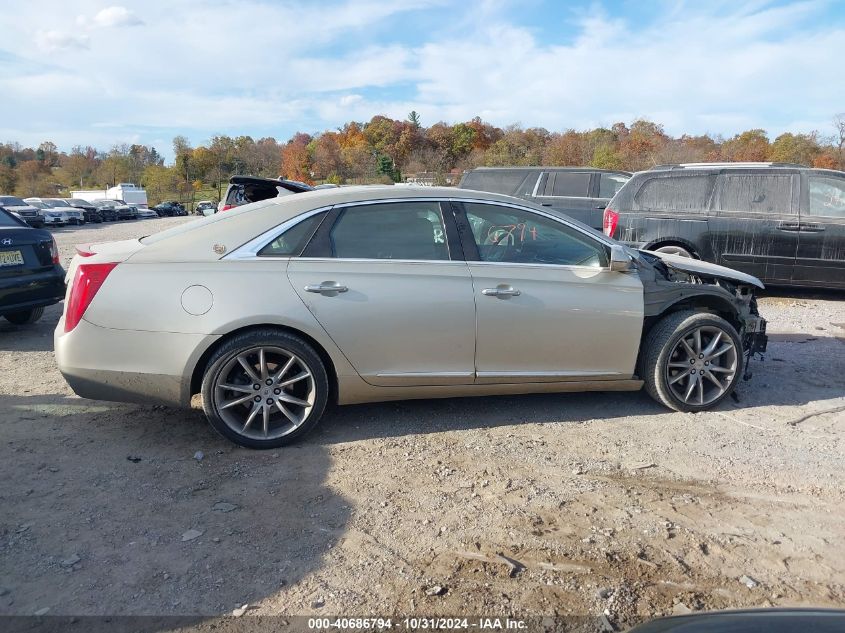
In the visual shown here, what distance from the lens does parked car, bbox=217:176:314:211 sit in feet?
A: 28.0

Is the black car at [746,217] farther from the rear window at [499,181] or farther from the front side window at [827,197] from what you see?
the rear window at [499,181]

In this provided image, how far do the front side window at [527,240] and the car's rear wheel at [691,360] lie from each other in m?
0.70

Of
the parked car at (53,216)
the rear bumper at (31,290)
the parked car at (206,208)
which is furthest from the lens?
the parked car at (53,216)

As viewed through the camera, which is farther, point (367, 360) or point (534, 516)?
point (367, 360)

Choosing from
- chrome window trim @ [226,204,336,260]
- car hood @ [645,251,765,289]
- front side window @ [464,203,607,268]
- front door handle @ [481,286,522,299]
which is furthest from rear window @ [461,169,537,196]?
chrome window trim @ [226,204,336,260]

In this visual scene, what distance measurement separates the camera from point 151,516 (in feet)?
10.8

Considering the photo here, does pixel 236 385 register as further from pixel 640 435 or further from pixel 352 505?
pixel 640 435

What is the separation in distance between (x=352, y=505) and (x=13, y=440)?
7.98 feet

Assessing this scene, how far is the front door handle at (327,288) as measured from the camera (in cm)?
402

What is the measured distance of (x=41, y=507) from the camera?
3.36 metres

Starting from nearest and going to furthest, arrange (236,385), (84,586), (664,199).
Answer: (84,586) < (236,385) < (664,199)

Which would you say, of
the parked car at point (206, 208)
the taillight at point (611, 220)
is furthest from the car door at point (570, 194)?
the parked car at point (206, 208)

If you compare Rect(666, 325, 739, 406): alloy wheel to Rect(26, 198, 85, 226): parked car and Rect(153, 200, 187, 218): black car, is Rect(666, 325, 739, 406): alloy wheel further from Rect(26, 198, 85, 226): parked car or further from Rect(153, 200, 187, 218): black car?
Rect(153, 200, 187, 218): black car

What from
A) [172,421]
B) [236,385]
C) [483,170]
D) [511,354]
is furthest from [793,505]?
[483,170]
